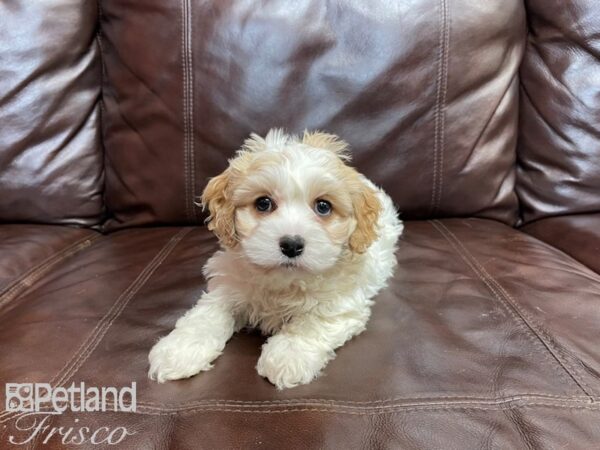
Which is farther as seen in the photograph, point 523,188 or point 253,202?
point 523,188

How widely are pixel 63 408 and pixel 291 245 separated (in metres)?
0.60

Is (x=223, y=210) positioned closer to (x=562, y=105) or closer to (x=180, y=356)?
(x=180, y=356)

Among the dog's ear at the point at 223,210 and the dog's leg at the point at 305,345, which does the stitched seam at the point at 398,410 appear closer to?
the dog's leg at the point at 305,345

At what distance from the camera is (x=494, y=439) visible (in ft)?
3.33

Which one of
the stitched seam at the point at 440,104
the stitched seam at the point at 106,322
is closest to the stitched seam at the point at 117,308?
the stitched seam at the point at 106,322

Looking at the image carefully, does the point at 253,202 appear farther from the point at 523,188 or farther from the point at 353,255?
the point at 523,188

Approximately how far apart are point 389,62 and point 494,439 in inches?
53.4

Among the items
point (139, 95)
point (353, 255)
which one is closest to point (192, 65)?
point (139, 95)

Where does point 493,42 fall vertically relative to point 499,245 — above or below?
above

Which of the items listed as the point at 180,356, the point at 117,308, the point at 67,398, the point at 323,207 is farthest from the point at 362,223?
the point at 67,398

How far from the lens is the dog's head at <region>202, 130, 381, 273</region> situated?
4.33 feet

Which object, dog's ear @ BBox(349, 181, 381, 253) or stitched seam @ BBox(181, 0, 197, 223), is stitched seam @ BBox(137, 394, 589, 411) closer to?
dog's ear @ BBox(349, 181, 381, 253)

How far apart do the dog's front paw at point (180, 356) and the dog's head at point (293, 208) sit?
0.24 meters

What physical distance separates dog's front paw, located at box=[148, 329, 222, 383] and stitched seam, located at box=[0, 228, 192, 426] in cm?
16
